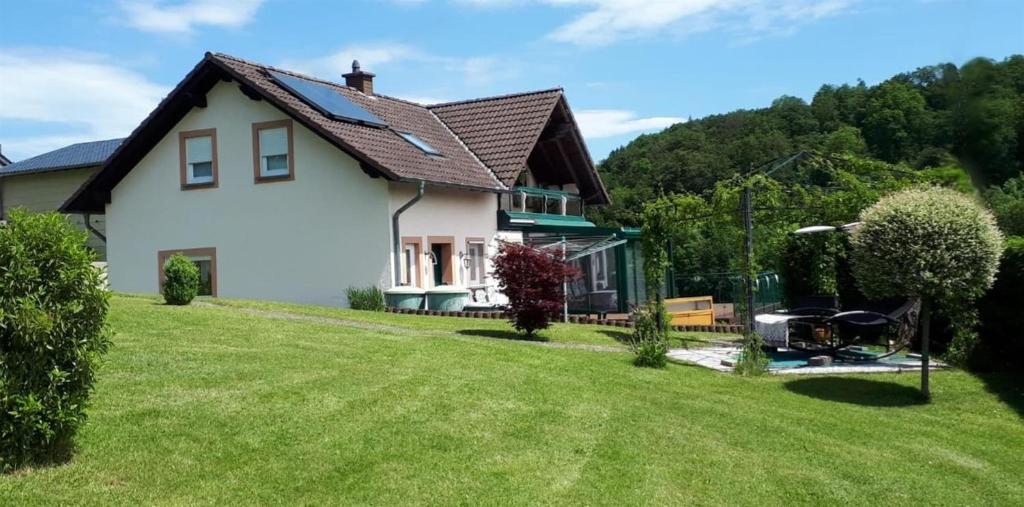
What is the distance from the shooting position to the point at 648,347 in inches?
546

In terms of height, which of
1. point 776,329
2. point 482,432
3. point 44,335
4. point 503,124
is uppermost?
point 503,124

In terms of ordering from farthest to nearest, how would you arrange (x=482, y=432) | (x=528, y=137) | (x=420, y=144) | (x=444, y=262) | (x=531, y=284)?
(x=528, y=137), (x=420, y=144), (x=444, y=262), (x=531, y=284), (x=482, y=432)

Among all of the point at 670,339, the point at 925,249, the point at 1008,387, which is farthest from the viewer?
the point at 670,339

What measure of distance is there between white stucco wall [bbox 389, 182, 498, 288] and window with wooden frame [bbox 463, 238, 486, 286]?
0.14m

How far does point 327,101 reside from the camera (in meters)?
23.9

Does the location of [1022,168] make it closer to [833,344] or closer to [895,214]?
[895,214]

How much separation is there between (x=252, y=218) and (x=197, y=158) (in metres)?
2.40

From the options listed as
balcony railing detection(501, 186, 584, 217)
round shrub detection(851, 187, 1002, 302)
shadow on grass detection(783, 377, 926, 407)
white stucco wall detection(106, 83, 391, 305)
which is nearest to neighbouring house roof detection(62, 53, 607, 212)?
white stucco wall detection(106, 83, 391, 305)

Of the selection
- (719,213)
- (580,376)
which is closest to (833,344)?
(719,213)

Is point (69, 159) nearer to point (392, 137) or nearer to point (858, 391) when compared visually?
point (392, 137)

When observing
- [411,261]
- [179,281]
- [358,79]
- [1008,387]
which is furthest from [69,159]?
[1008,387]

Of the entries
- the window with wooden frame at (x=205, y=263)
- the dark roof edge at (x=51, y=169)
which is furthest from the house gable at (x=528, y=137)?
the dark roof edge at (x=51, y=169)

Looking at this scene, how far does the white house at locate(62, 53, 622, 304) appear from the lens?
22.5 metres

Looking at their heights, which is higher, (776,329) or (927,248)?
(927,248)
